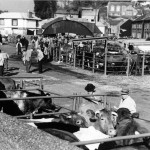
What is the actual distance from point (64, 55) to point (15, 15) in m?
48.4

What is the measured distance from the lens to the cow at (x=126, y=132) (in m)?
4.82

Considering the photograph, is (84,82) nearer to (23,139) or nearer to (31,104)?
(31,104)

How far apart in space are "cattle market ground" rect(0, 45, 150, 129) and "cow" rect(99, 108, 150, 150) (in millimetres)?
5235

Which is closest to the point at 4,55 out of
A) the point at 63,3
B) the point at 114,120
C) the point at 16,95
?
the point at 16,95

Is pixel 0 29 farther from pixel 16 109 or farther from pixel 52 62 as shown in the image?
pixel 16 109

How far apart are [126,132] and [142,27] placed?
67430 mm

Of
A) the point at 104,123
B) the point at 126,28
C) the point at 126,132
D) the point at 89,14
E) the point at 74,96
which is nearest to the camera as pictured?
the point at 126,132

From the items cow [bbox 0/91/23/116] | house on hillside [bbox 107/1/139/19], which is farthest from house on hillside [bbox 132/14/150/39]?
cow [bbox 0/91/23/116]

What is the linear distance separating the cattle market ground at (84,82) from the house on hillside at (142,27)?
49252 millimetres

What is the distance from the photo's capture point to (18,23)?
2778 inches

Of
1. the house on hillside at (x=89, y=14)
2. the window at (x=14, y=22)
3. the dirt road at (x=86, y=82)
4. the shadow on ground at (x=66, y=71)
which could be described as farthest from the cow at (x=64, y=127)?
the house on hillside at (x=89, y=14)

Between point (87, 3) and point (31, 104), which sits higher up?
point (87, 3)

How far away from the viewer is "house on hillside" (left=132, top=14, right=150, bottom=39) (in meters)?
69.1

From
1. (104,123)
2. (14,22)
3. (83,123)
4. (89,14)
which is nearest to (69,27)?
(83,123)
